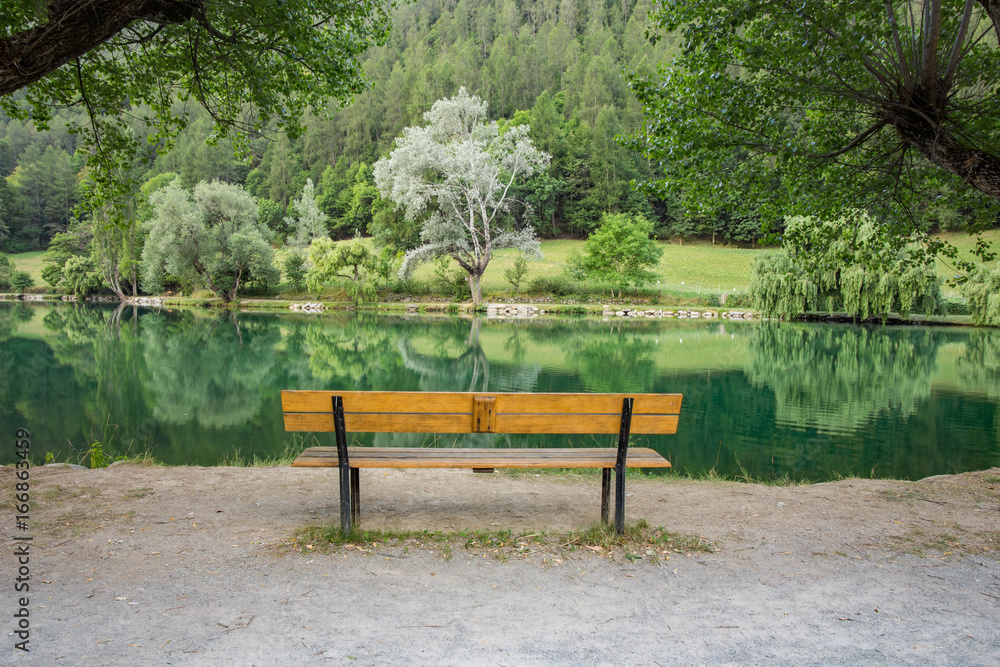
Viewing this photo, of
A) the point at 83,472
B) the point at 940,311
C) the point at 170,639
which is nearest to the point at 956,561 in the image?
the point at 170,639

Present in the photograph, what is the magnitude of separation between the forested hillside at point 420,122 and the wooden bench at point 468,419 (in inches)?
2088

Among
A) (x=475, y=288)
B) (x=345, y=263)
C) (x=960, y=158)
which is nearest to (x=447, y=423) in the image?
(x=960, y=158)

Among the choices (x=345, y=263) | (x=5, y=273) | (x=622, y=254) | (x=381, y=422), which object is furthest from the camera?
(x=5, y=273)

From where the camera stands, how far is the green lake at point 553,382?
9234 mm

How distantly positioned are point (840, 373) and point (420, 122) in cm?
6357

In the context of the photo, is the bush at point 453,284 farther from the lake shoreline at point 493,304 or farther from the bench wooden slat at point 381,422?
the bench wooden slat at point 381,422

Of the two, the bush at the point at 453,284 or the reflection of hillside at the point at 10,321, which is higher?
the bush at the point at 453,284

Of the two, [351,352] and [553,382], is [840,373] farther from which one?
[351,352]

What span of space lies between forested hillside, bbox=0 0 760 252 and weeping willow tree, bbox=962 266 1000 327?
27.7 m

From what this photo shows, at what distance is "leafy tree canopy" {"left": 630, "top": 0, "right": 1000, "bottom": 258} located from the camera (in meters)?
5.65

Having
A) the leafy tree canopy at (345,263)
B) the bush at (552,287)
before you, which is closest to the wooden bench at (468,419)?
the leafy tree canopy at (345,263)

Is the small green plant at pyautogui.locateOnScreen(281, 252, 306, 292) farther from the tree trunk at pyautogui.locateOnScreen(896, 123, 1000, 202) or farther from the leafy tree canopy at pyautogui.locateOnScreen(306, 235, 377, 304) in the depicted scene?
the tree trunk at pyautogui.locateOnScreen(896, 123, 1000, 202)

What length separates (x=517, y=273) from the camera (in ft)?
137

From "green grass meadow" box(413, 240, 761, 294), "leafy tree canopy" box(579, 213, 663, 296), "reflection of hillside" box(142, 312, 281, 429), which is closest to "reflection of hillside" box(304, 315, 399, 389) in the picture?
"reflection of hillside" box(142, 312, 281, 429)
